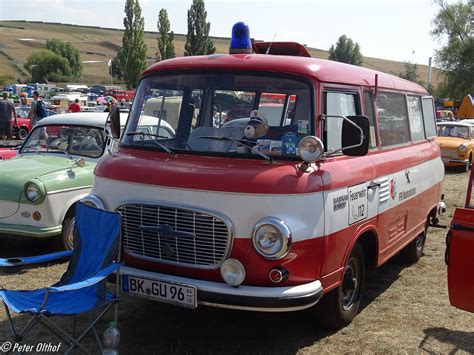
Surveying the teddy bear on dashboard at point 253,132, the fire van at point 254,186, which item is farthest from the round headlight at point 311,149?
the teddy bear on dashboard at point 253,132

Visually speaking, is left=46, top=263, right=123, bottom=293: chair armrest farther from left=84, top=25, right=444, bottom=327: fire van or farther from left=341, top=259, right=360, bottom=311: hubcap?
left=341, top=259, right=360, bottom=311: hubcap

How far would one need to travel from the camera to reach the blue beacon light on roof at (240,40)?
497cm

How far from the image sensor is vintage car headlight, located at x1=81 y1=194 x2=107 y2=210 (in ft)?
14.4

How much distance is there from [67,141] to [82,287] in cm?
424

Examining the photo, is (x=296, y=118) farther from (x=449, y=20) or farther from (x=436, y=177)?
(x=449, y=20)

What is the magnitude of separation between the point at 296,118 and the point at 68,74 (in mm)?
94134

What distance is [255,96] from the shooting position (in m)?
4.47

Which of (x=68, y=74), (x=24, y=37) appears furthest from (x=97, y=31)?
(x=68, y=74)

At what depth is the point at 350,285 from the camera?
4.74 m

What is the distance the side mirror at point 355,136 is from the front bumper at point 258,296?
1047 millimetres

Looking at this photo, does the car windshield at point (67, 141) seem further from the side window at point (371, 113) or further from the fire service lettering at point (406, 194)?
the fire service lettering at point (406, 194)

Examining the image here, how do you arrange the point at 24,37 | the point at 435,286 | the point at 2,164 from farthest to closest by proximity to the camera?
the point at 24,37 < the point at 2,164 < the point at 435,286

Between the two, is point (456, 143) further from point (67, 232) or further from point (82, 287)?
point (82, 287)

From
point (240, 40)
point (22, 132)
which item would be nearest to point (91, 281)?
point (240, 40)
